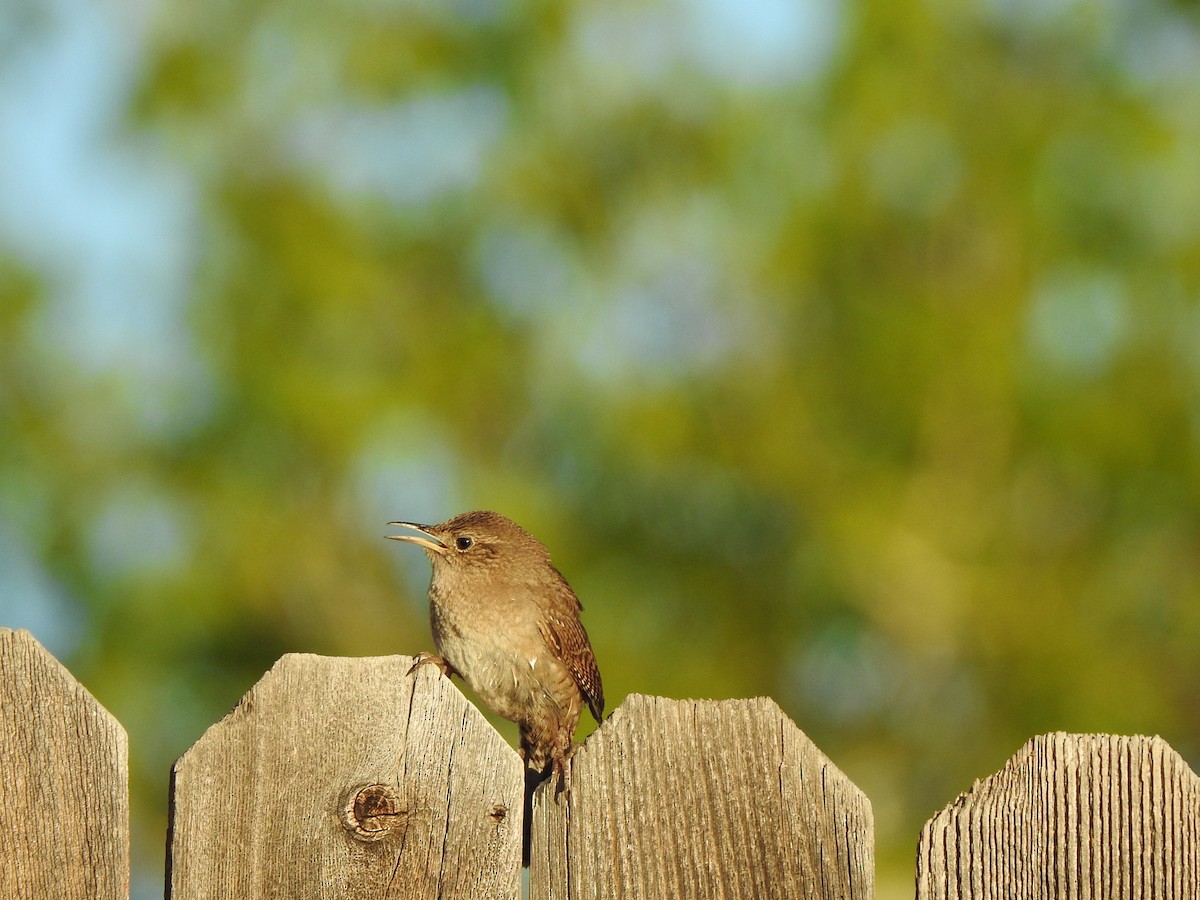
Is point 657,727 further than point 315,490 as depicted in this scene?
No

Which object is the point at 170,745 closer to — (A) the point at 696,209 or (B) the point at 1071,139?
(A) the point at 696,209

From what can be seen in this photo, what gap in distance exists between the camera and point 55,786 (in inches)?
92.6

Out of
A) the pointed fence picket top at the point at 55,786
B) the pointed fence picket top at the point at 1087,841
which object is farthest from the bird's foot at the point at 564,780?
the pointed fence picket top at the point at 55,786

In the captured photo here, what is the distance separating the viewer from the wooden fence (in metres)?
2.33

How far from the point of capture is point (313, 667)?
2385 millimetres

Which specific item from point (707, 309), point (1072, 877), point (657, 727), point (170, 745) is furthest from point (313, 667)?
point (707, 309)

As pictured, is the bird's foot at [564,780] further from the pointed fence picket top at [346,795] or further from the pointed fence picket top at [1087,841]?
the pointed fence picket top at [1087,841]

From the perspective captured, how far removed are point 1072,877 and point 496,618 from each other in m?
2.25

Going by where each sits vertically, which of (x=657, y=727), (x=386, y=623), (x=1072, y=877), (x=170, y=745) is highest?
(x=386, y=623)

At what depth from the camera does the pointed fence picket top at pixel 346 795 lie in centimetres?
236

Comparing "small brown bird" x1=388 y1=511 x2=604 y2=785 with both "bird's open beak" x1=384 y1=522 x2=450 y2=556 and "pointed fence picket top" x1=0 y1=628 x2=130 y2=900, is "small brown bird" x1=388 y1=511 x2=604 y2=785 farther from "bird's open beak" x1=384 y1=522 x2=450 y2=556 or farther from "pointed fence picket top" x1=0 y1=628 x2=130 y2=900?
"pointed fence picket top" x1=0 y1=628 x2=130 y2=900

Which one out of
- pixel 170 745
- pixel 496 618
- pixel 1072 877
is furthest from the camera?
pixel 170 745

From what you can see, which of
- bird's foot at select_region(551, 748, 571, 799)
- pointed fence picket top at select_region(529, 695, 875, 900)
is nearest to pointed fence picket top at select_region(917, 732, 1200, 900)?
pointed fence picket top at select_region(529, 695, 875, 900)

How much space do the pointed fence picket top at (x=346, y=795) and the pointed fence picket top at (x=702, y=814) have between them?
0.10 meters
